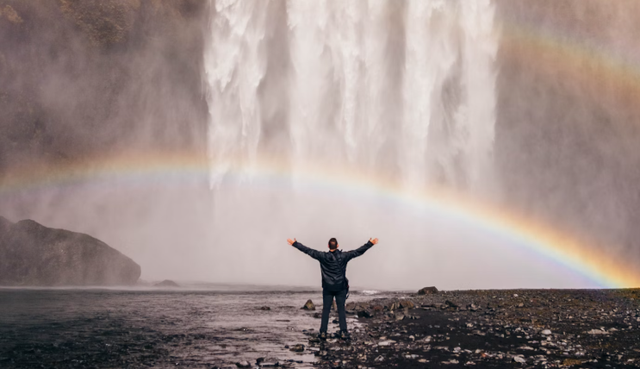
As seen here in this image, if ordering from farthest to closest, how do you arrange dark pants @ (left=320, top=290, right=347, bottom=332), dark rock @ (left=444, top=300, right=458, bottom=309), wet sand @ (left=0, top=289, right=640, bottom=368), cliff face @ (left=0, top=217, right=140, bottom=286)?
cliff face @ (left=0, top=217, right=140, bottom=286), dark rock @ (left=444, top=300, right=458, bottom=309), dark pants @ (left=320, top=290, right=347, bottom=332), wet sand @ (left=0, top=289, right=640, bottom=368)

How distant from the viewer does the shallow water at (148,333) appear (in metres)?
11.3

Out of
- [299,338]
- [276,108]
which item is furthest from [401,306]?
[276,108]

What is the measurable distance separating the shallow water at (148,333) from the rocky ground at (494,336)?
1.17 m

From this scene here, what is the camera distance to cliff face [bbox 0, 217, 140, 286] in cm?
4172

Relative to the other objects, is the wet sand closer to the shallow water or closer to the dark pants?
the shallow water

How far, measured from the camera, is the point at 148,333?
1498 centimetres

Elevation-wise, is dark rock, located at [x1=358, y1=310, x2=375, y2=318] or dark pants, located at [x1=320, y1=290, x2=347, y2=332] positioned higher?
dark pants, located at [x1=320, y1=290, x2=347, y2=332]

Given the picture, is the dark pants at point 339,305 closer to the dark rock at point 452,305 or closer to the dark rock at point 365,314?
the dark rock at point 365,314

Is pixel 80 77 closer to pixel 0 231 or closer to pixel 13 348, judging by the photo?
pixel 0 231

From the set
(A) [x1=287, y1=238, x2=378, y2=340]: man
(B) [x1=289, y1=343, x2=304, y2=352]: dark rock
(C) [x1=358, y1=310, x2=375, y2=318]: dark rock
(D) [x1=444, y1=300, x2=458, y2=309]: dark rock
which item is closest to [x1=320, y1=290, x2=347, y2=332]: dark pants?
(A) [x1=287, y1=238, x2=378, y2=340]: man

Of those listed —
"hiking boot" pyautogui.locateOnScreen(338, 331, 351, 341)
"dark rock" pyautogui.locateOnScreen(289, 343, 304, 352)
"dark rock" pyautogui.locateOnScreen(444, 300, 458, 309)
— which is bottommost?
"dark rock" pyautogui.locateOnScreen(289, 343, 304, 352)

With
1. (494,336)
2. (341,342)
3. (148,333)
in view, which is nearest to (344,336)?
(341,342)

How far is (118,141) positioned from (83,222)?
9.91 meters

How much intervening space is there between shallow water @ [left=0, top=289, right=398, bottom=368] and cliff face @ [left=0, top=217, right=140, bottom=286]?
62.9 ft
